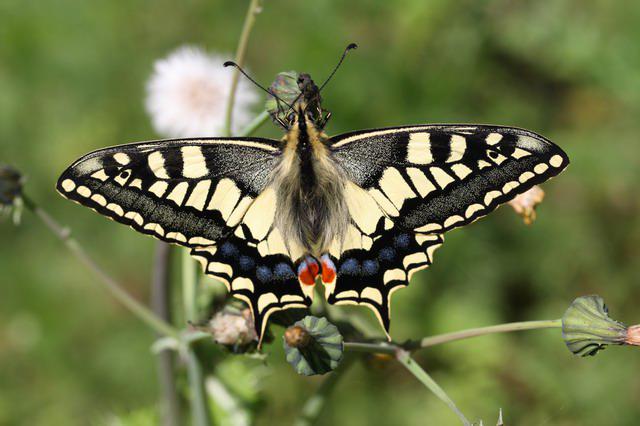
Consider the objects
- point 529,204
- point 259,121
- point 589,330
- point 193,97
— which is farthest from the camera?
point 193,97

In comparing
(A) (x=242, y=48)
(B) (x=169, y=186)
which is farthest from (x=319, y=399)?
(A) (x=242, y=48)

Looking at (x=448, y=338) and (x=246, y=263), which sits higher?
(x=246, y=263)

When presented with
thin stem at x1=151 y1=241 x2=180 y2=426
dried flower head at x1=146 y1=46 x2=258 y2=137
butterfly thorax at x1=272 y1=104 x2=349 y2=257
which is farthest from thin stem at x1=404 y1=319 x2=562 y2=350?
dried flower head at x1=146 y1=46 x2=258 y2=137

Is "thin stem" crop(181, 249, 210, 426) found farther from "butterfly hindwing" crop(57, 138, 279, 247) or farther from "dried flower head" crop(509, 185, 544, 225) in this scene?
"dried flower head" crop(509, 185, 544, 225)

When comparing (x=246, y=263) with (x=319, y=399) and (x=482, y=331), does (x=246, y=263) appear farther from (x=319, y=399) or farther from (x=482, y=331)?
(x=482, y=331)

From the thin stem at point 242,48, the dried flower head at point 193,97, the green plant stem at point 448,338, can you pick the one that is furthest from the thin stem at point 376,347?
→ the dried flower head at point 193,97

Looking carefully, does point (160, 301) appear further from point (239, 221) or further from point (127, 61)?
point (127, 61)

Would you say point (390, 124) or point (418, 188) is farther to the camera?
point (390, 124)

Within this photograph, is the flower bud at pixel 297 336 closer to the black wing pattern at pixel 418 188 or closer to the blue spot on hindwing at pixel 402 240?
the black wing pattern at pixel 418 188
